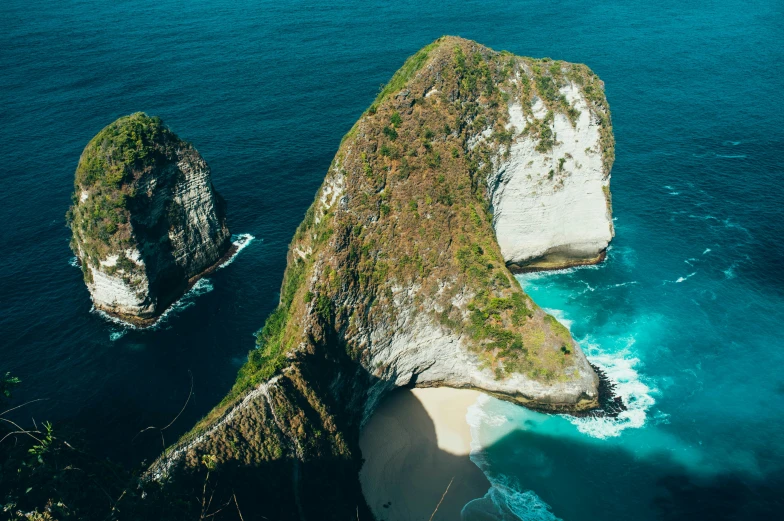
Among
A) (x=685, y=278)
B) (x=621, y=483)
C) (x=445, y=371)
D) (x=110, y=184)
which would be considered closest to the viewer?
(x=621, y=483)

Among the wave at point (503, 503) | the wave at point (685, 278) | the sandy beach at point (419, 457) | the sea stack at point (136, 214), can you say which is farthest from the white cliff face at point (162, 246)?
the wave at point (685, 278)

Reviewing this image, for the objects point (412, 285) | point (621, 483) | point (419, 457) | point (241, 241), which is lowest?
point (621, 483)

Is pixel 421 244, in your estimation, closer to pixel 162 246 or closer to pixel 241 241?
pixel 162 246

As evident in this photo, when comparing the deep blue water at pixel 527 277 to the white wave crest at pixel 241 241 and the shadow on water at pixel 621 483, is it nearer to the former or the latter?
the shadow on water at pixel 621 483

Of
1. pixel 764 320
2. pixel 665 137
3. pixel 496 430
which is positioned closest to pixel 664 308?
pixel 764 320

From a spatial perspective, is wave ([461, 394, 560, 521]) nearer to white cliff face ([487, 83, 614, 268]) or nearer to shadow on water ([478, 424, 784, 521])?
shadow on water ([478, 424, 784, 521])

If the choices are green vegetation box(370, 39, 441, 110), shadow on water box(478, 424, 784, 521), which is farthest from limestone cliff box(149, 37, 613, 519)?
shadow on water box(478, 424, 784, 521)

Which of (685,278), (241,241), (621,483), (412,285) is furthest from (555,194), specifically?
(241,241)
